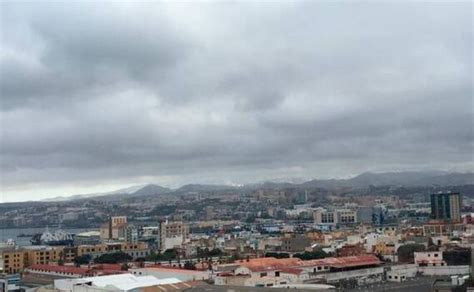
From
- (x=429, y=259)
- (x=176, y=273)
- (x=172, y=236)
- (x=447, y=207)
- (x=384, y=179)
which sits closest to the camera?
(x=176, y=273)

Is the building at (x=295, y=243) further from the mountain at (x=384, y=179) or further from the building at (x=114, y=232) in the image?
the mountain at (x=384, y=179)

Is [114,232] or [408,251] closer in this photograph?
[408,251]

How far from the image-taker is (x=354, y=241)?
75.0ft

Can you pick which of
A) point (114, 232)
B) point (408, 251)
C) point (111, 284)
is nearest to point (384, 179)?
point (114, 232)

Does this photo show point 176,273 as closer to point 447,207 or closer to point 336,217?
point 447,207

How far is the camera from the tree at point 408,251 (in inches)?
717

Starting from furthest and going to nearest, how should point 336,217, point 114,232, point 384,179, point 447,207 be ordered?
point 384,179
point 336,217
point 447,207
point 114,232

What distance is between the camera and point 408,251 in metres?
18.8

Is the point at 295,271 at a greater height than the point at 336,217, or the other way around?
the point at 336,217

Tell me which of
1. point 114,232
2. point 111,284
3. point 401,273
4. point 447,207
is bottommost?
point 401,273

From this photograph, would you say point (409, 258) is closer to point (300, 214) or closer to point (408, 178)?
point (300, 214)

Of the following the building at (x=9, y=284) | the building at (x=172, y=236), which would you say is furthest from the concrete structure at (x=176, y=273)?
the building at (x=172, y=236)

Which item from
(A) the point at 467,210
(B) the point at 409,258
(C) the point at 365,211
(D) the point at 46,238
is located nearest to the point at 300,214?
(C) the point at 365,211

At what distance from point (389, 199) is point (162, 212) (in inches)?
773
